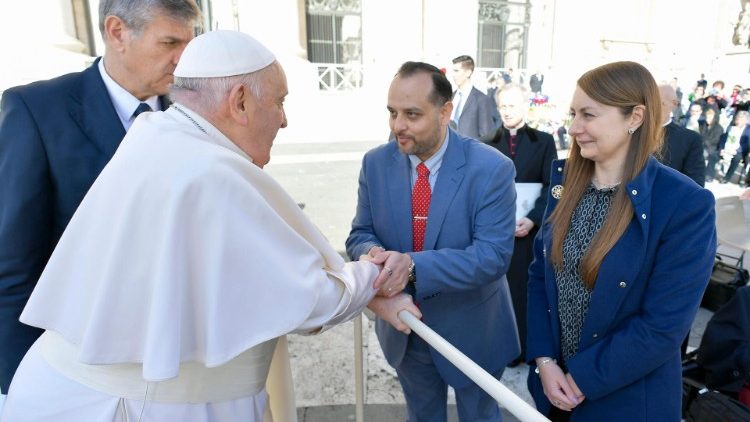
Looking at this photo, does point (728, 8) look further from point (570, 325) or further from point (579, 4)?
point (570, 325)

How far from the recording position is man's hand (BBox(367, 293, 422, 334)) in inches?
66.3

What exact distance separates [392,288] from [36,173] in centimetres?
123

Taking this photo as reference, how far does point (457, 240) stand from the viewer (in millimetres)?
2000

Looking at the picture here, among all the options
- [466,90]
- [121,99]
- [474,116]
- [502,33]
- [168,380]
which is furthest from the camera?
[502,33]

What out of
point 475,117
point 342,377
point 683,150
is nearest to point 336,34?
point 475,117

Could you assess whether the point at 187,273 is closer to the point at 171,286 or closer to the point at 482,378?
the point at 171,286

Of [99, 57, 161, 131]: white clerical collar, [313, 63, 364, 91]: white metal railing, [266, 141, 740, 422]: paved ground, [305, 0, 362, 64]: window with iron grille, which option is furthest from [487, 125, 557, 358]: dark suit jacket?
[305, 0, 362, 64]: window with iron grille

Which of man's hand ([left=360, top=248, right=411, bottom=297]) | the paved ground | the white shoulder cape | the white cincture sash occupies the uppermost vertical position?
the white shoulder cape

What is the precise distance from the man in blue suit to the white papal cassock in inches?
25.0

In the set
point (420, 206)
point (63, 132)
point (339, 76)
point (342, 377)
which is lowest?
point (342, 377)

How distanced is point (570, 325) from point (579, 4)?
2518cm

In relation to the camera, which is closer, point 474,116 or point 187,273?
point 187,273

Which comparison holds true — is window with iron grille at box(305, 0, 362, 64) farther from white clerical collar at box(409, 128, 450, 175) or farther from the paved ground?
white clerical collar at box(409, 128, 450, 175)

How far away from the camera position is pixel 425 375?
2.21 metres
